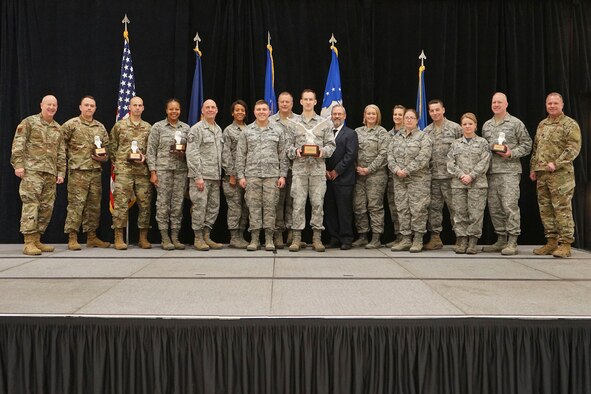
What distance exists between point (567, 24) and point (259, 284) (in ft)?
19.4

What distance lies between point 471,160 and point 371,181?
1.13m

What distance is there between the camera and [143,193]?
589cm

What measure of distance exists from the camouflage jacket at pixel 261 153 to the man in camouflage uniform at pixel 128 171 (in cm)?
110

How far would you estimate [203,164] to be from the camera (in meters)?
5.70

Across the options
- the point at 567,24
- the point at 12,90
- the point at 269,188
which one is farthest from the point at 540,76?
the point at 12,90

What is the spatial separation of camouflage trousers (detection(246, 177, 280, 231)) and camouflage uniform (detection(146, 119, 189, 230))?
780mm

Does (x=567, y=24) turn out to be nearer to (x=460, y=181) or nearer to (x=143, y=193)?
(x=460, y=181)

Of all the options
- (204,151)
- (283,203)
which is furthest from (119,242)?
(283,203)

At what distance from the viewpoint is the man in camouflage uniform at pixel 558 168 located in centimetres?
527

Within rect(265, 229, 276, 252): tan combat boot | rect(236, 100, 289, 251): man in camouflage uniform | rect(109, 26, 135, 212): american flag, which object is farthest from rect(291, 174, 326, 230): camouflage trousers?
rect(109, 26, 135, 212): american flag

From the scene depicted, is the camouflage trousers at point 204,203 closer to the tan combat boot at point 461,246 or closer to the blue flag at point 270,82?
the blue flag at point 270,82

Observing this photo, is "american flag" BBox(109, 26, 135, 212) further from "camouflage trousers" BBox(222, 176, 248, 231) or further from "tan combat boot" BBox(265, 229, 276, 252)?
"tan combat boot" BBox(265, 229, 276, 252)

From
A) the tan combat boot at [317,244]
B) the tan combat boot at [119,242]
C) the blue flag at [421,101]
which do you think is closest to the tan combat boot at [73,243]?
the tan combat boot at [119,242]

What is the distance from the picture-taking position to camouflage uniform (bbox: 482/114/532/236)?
5.48 metres
